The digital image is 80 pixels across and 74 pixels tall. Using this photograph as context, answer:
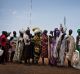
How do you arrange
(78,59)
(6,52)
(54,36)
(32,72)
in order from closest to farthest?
(32,72)
(78,59)
(54,36)
(6,52)

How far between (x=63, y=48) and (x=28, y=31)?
1.95 metres

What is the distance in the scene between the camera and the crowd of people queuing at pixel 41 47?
42.1ft

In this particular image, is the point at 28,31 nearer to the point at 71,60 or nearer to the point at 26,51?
the point at 26,51

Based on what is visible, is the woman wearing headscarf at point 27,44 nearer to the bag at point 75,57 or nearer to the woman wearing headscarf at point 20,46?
A: the woman wearing headscarf at point 20,46

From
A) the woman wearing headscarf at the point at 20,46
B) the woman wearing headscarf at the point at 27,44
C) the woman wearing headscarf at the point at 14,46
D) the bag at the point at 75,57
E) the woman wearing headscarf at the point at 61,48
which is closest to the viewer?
the bag at the point at 75,57

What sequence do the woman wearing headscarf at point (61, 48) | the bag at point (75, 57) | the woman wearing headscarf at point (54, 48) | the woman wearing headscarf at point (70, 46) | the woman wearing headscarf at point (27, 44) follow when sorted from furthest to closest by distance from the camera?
the woman wearing headscarf at point (27, 44), the woman wearing headscarf at point (54, 48), the woman wearing headscarf at point (61, 48), the woman wearing headscarf at point (70, 46), the bag at point (75, 57)

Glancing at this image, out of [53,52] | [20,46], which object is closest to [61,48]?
[53,52]

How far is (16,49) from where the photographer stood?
14.3 meters

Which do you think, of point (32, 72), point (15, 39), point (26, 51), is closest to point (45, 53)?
point (26, 51)

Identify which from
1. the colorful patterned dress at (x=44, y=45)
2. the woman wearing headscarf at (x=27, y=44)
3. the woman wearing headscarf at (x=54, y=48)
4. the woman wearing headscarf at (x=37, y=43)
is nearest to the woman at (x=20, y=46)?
the woman wearing headscarf at (x=27, y=44)

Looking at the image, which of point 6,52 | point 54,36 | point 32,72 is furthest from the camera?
point 6,52

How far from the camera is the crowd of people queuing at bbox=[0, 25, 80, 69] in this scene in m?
12.8

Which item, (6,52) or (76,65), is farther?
(6,52)

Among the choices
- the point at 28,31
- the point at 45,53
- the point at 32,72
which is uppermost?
the point at 28,31
